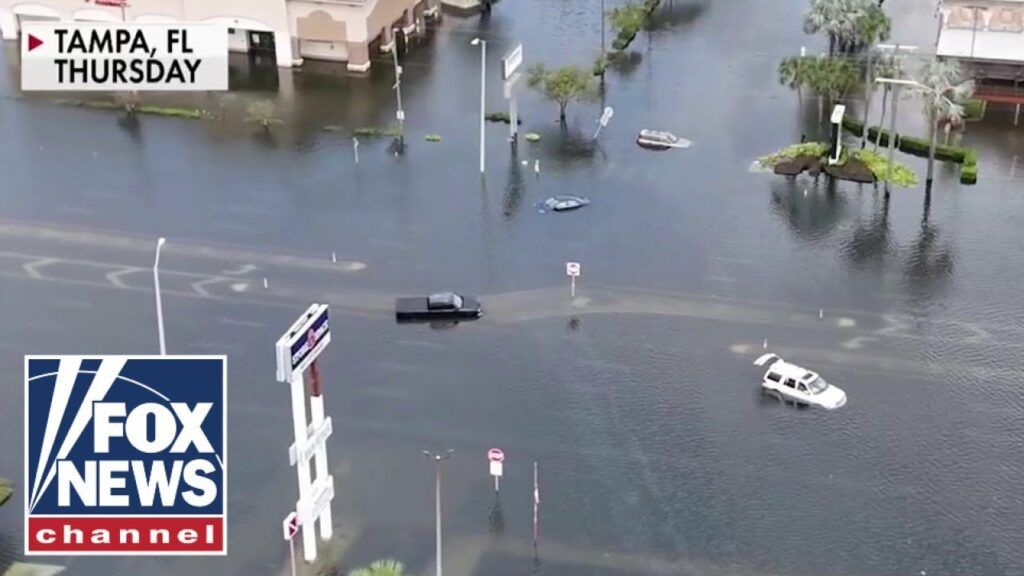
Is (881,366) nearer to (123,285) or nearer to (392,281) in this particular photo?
(392,281)

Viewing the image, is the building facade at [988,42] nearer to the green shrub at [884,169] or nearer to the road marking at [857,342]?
the green shrub at [884,169]

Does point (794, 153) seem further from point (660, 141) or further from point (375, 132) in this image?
point (375, 132)

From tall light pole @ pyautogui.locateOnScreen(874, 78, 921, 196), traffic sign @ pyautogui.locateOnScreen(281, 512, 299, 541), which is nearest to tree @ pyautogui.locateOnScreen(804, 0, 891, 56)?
tall light pole @ pyautogui.locateOnScreen(874, 78, 921, 196)

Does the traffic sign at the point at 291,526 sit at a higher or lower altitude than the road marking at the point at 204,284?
lower

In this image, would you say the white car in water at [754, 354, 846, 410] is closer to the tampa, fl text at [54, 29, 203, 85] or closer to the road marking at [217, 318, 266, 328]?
the road marking at [217, 318, 266, 328]

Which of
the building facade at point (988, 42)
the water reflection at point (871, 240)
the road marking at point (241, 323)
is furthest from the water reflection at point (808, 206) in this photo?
the road marking at point (241, 323)
